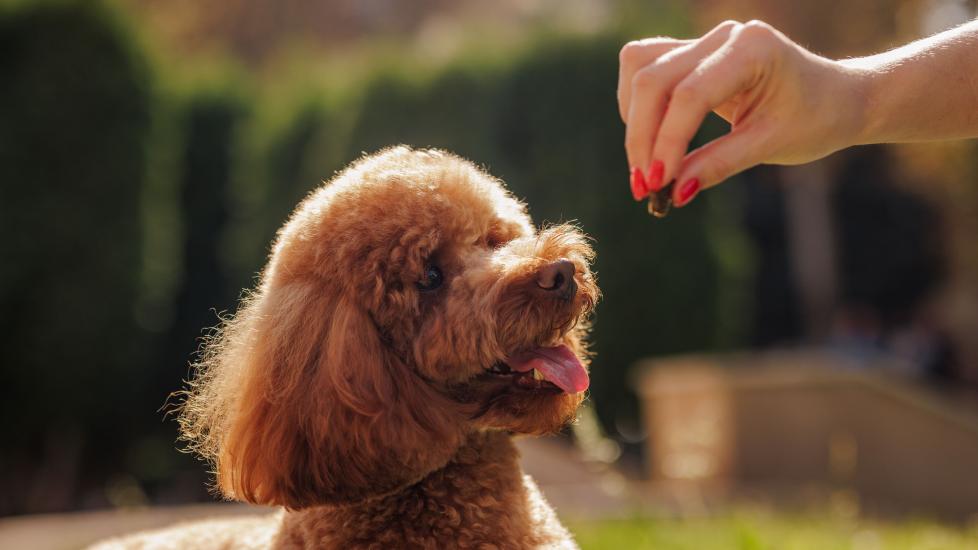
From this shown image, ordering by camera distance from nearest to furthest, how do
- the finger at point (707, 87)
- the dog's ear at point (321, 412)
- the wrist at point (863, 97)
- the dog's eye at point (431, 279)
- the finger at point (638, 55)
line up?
the finger at point (707, 87) < the wrist at point (863, 97) < the finger at point (638, 55) < the dog's ear at point (321, 412) < the dog's eye at point (431, 279)

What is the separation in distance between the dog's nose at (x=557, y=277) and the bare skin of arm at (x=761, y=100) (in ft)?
1.15

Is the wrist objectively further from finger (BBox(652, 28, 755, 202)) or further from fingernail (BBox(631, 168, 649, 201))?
fingernail (BBox(631, 168, 649, 201))

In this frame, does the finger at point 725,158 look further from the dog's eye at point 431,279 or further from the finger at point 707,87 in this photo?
the dog's eye at point 431,279

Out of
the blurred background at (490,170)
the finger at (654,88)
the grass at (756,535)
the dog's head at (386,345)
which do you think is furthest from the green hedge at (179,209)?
the finger at (654,88)

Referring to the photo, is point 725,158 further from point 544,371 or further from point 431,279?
point 431,279

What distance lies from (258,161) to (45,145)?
276 centimetres

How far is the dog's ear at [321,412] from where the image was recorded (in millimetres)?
1963

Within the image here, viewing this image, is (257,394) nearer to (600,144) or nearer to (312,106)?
(600,144)

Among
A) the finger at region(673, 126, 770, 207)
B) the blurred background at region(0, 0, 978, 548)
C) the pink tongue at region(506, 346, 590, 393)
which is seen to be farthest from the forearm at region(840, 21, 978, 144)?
the blurred background at region(0, 0, 978, 548)

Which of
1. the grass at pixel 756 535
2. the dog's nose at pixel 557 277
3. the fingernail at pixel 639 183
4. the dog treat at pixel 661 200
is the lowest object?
the grass at pixel 756 535

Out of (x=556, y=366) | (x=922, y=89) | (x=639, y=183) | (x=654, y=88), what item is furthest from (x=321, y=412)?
(x=922, y=89)

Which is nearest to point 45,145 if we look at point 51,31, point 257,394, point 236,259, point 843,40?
point 51,31

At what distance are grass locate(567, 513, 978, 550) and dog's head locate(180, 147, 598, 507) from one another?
5.91 feet

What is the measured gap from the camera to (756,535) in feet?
11.7
